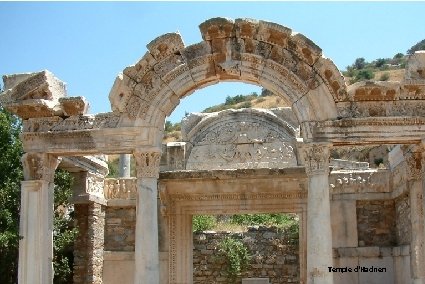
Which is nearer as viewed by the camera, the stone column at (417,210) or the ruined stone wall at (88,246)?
the stone column at (417,210)

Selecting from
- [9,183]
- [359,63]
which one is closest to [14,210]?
[9,183]

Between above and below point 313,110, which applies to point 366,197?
below

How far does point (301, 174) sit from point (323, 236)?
385 centimetres

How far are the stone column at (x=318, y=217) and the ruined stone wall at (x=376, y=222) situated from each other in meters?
4.44

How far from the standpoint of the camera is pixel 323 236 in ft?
34.3

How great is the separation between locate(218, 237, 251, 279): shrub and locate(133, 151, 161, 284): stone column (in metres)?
9.15

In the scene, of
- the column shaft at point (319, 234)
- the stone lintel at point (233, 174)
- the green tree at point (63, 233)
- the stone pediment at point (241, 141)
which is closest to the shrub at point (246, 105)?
the stone pediment at point (241, 141)

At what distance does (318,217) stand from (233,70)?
Result: 9.65ft

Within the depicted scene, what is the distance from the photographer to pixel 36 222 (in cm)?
1132

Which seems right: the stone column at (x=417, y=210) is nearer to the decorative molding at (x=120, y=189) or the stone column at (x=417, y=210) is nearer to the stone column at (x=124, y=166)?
the decorative molding at (x=120, y=189)

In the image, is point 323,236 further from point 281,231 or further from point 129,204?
point 281,231

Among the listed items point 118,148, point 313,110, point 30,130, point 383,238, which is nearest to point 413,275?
A: point 383,238

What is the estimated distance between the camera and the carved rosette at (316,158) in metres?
10.7

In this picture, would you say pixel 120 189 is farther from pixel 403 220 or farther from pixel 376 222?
pixel 403 220
